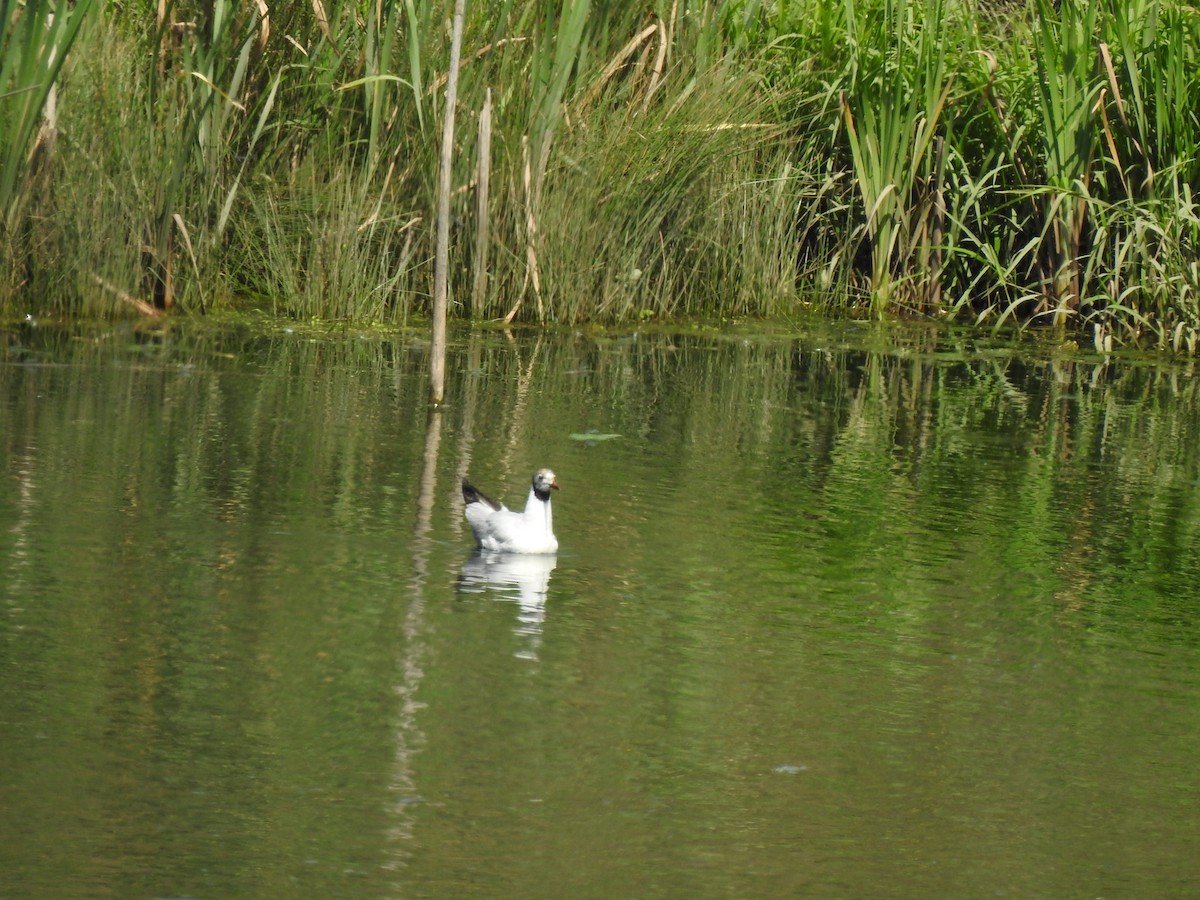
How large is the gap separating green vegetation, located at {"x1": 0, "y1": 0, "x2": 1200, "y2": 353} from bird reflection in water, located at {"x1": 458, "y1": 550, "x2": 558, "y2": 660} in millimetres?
4012

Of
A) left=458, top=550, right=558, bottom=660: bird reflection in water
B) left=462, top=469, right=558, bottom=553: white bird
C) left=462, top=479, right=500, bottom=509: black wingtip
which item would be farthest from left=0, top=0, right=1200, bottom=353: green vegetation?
left=458, top=550, right=558, bottom=660: bird reflection in water

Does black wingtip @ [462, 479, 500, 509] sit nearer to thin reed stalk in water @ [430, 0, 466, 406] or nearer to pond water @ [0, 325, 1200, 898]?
pond water @ [0, 325, 1200, 898]

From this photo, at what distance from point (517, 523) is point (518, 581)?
0.25 meters

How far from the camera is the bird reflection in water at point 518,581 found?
504 cm

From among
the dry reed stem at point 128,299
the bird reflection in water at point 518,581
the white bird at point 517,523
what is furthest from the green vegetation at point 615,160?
the bird reflection in water at point 518,581

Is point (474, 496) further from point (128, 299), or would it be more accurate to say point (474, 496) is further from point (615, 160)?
point (615, 160)

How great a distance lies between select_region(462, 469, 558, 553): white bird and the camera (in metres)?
5.67

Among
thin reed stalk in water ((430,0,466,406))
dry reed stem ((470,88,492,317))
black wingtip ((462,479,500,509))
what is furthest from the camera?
dry reed stem ((470,88,492,317))

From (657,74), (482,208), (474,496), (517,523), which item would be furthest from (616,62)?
(517,523)

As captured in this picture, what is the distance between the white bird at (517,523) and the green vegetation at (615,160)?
150 inches

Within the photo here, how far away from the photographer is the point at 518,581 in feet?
17.9

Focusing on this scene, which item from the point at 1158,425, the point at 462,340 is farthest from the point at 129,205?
the point at 1158,425

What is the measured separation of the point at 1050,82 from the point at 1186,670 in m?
6.97

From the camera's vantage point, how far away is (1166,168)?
11250 millimetres
